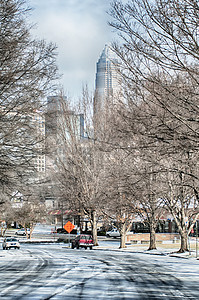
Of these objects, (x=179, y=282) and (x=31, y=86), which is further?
(x=31, y=86)

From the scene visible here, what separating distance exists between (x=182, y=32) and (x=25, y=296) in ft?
27.6

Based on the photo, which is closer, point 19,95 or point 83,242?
point 19,95

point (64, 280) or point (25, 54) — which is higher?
point (25, 54)

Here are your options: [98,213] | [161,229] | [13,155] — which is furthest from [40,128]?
[161,229]

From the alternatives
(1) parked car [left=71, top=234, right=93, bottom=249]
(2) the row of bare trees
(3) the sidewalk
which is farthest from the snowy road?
(1) parked car [left=71, top=234, right=93, bottom=249]

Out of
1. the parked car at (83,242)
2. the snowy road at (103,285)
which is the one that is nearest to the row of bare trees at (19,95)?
A: the snowy road at (103,285)

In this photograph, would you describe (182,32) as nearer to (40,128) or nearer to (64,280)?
(40,128)

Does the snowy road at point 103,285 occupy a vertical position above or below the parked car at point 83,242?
above

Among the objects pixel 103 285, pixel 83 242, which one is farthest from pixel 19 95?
pixel 83 242

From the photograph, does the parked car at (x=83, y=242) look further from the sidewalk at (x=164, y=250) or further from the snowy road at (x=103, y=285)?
the snowy road at (x=103, y=285)

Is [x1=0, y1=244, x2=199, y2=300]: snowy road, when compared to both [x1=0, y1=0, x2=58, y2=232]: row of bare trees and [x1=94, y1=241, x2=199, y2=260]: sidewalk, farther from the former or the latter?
[x1=94, y1=241, x2=199, y2=260]: sidewalk

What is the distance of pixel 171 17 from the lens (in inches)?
464

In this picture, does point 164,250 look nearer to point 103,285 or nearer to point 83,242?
point 83,242

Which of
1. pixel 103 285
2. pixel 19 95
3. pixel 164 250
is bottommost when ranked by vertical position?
pixel 164 250
